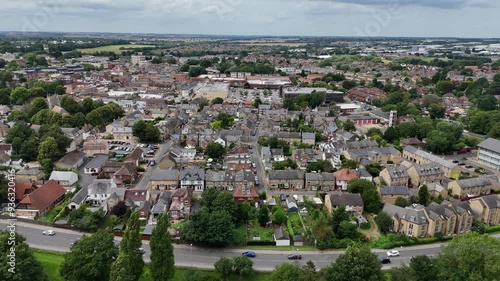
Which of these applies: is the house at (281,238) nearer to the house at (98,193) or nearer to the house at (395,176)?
the house at (395,176)

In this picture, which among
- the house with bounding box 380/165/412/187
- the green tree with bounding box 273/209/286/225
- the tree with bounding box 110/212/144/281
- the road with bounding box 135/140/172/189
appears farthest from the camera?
the road with bounding box 135/140/172/189

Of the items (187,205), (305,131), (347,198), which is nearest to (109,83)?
(305,131)

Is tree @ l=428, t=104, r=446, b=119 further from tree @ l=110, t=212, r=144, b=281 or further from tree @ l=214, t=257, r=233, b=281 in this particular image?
tree @ l=110, t=212, r=144, b=281

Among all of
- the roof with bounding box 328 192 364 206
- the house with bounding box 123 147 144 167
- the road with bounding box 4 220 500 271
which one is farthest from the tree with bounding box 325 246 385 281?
the house with bounding box 123 147 144 167

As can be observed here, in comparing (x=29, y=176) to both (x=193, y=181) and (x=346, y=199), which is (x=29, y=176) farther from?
(x=346, y=199)

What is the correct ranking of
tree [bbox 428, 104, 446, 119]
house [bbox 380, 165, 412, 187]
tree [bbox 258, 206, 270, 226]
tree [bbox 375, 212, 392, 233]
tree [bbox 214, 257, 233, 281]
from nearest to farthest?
tree [bbox 214, 257, 233, 281]
tree [bbox 375, 212, 392, 233]
tree [bbox 258, 206, 270, 226]
house [bbox 380, 165, 412, 187]
tree [bbox 428, 104, 446, 119]

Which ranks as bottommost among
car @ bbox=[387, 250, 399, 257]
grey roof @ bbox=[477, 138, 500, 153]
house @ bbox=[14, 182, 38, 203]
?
car @ bbox=[387, 250, 399, 257]

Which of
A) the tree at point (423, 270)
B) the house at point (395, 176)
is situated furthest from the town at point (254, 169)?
the tree at point (423, 270)

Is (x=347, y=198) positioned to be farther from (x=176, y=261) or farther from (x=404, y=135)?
(x=404, y=135)
